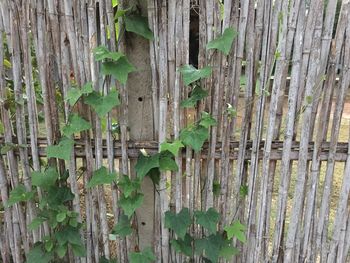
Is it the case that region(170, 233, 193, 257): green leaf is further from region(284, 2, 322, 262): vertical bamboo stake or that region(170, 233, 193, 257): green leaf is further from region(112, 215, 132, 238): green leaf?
region(284, 2, 322, 262): vertical bamboo stake

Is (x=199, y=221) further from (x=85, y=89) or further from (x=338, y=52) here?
(x=338, y=52)

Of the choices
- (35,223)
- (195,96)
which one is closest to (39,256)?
(35,223)

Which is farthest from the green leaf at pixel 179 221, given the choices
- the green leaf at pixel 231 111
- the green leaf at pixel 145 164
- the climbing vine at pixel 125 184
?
the green leaf at pixel 231 111

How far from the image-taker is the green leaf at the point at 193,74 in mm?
1408

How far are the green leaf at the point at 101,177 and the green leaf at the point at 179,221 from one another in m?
0.30

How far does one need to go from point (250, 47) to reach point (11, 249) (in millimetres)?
1492

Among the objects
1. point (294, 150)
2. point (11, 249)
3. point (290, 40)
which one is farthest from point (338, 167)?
point (11, 249)

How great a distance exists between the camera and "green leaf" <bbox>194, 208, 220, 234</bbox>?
1578mm

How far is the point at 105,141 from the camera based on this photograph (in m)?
1.62

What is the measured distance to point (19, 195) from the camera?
5.25 feet

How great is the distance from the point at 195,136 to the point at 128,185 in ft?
1.20

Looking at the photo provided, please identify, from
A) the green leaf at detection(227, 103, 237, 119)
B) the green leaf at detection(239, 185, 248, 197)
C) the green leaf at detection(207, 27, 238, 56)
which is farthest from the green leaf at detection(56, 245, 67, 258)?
the green leaf at detection(207, 27, 238, 56)

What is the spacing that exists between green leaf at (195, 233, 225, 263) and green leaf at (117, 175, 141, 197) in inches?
15.8

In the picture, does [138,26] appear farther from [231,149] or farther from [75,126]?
[231,149]
